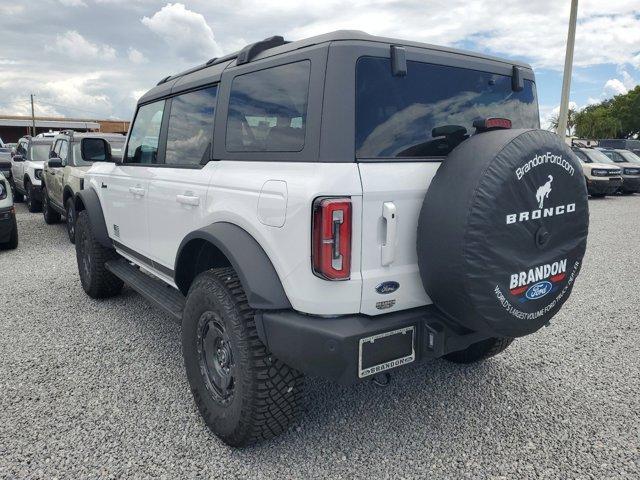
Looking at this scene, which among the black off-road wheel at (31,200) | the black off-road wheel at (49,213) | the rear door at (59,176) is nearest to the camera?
the rear door at (59,176)

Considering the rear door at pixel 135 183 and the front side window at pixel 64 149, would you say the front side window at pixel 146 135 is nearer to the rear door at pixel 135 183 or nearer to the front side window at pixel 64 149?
the rear door at pixel 135 183

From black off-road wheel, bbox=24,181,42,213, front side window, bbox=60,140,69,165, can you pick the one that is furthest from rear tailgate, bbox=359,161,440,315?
black off-road wheel, bbox=24,181,42,213

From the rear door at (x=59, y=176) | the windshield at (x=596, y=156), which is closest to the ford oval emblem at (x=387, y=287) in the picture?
the rear door at (x=59, y=176)

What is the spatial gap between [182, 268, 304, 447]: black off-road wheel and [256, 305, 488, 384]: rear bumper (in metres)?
0.14

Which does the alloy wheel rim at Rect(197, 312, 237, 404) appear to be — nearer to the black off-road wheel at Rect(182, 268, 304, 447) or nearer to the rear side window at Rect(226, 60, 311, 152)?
the black off-road wheel at Rect(182, 268, 304, 447)

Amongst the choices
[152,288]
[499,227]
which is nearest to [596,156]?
[152,288]

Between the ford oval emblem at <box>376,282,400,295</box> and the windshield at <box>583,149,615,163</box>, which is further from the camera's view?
the windshield at <box>583,149,615,163</box>

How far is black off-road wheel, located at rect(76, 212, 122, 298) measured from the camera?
4730 millimetres

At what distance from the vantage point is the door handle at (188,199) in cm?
293

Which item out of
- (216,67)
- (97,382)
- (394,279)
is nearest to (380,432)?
(394,279)

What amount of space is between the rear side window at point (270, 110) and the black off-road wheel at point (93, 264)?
252 cm

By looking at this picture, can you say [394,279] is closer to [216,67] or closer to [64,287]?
[216,67]

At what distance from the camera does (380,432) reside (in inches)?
109

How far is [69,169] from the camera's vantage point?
740 cm
